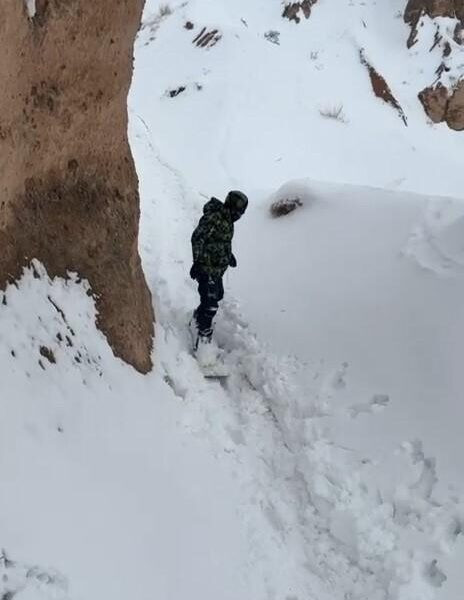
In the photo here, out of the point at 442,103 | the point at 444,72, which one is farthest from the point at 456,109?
the point at 444,72

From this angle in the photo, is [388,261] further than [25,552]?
Yes

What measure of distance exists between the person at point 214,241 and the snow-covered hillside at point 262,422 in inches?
20.0

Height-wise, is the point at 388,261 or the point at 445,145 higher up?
the point at 388,261

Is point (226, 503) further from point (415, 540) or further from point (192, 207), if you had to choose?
point (192, 207)

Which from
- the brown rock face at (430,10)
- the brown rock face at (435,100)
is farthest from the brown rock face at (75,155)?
the brown rock face at (430,10)

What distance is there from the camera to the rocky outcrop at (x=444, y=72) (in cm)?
1702

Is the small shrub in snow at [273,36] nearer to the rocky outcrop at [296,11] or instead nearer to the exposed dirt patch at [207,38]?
the rocky outcrop at [296,11]

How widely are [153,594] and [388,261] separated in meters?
3.91

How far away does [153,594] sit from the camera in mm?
3326

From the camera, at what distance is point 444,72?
685 inches

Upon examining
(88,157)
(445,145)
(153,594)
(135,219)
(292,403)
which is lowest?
(445,145)

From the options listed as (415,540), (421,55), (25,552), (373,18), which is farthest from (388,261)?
(373,18)

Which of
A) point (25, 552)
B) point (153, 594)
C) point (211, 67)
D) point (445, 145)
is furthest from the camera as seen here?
point (445, 145)

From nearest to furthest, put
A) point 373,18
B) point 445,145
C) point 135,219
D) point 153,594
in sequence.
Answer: point 153,594, point 135,219, point 445,145, point 373,18
